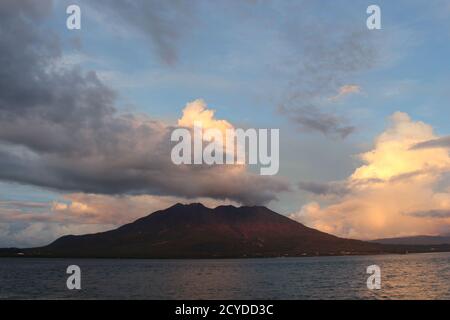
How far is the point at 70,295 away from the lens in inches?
4215
